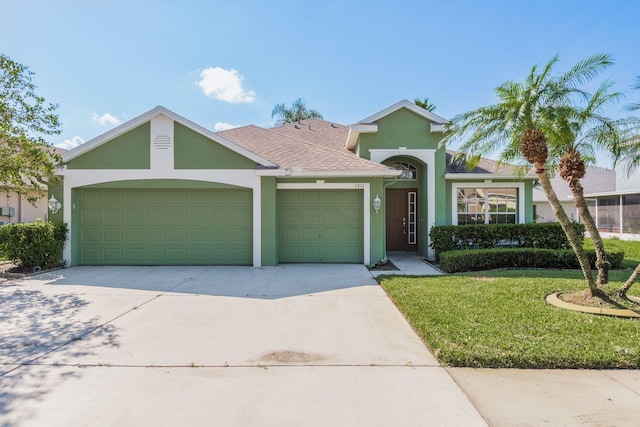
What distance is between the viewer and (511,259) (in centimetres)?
1020

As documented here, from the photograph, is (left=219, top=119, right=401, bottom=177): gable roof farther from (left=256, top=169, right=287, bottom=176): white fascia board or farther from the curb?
the curb

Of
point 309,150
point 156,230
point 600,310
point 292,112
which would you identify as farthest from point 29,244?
point 292,112

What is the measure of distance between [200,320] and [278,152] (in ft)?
26.2

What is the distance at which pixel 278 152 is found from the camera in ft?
41.3

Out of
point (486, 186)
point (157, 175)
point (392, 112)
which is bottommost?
point (486, 186)

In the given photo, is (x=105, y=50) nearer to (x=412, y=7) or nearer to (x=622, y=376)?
(x=412, y=7)

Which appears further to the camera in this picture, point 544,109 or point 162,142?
point 162,142

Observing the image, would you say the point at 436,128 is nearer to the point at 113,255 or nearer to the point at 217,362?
the point at 217,362

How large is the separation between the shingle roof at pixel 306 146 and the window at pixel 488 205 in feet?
13.8

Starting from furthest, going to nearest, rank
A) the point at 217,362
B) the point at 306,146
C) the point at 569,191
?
the point at 569,191 < the point at 306,146 < the point at 217,362

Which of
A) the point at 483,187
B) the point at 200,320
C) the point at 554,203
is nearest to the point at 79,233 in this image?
the point at 200,320

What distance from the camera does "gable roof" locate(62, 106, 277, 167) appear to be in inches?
409

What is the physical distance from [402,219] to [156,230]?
29.4 feet

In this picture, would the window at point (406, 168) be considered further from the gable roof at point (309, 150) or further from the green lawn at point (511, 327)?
the green lawn at point (511, 327)
